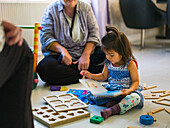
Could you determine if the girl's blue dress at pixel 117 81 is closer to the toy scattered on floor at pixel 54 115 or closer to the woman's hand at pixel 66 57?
the toy scattered on floor at pixel 54 115

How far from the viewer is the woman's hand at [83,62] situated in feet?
7.91

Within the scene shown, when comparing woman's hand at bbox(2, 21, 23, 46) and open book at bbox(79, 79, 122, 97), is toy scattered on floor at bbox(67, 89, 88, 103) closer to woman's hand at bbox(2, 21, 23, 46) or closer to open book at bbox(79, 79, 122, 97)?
open book at bbox(79, 79, 122, 97)

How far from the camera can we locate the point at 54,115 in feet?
5.47

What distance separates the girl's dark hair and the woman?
661mm

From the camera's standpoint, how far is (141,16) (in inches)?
160

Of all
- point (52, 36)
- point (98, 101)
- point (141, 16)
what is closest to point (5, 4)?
point (52, 36)

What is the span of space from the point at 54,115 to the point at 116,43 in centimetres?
58

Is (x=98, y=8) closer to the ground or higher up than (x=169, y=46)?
higher up

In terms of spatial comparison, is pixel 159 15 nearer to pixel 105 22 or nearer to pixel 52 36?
pixel 105 22

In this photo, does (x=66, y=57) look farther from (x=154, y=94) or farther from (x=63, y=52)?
(x=154, y=94)

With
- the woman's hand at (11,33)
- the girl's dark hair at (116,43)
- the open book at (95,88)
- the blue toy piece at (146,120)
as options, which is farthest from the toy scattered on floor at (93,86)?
the woman's hand at (11,33)

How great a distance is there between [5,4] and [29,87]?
204cm

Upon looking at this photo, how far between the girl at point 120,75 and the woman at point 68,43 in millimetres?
552

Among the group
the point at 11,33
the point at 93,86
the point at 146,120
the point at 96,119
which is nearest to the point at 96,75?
the point at 93,86
